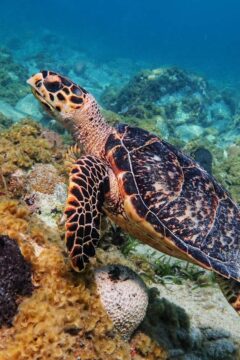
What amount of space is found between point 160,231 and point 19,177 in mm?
2369

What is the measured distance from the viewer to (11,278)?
296 centimetres

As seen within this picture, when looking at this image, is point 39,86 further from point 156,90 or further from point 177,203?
point 156,90

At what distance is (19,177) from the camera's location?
16.9 ft

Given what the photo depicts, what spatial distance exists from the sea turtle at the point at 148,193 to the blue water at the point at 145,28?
32.2m

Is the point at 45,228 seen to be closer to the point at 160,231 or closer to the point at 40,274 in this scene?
the point at 40,274

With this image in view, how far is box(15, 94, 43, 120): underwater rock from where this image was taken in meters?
16.1

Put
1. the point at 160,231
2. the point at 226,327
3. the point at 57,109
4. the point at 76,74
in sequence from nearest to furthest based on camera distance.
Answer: the point at 160,231, the point at 57,109, the point at 226,327, the point at 76,74

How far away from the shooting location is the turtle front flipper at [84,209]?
3.26 metres

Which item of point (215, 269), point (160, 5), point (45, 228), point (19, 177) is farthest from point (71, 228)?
point (160, 5)

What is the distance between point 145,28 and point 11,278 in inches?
3608

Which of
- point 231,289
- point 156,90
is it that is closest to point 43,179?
point 231,289

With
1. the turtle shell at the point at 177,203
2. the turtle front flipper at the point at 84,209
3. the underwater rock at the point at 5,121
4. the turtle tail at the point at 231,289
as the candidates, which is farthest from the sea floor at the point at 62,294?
the underwater rock at the point at 5,121

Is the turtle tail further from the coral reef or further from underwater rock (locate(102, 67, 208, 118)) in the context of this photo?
underwater rock (locate(102, 67, 208, 118))

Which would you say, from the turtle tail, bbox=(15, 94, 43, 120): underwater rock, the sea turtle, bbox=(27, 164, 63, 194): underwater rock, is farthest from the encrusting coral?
bbox=(15, 94, 43, 120): underwater rock
